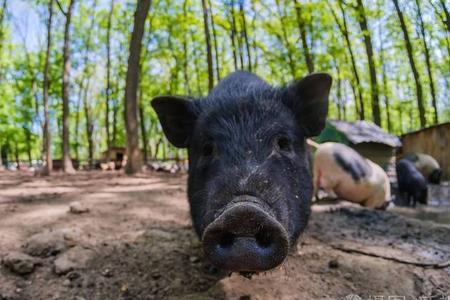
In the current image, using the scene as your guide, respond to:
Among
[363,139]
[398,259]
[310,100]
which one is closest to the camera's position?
[310,100]

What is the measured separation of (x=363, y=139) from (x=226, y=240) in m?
12.3

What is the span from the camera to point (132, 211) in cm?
537

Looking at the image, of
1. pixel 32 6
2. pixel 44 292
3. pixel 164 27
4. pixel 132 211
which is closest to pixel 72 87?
pixel 32 6

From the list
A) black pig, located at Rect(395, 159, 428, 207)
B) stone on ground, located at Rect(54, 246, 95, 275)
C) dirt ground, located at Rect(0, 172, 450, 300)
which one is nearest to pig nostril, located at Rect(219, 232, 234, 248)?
dirt ground, located at Rect(0, 172, 450, 300)

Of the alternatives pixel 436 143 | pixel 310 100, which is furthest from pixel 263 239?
pixel 436 143

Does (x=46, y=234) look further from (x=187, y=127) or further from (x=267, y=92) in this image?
(x=267, y=92)

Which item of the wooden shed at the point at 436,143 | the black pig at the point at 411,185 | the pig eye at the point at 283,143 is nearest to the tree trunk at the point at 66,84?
the black pig at the point at 411,185

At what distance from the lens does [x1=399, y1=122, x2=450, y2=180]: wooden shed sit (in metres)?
14.6

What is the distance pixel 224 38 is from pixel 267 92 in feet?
85.4

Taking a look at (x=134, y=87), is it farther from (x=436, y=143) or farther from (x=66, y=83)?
(x=436, y=143)

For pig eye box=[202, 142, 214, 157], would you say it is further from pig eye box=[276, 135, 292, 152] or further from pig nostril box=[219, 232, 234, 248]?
pig nostril box=[219, 232, 234, 248]

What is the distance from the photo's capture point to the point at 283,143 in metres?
3.01

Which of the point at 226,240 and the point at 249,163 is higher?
the point at 249,163

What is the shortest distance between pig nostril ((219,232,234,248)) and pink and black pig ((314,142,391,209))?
4.75 meters
